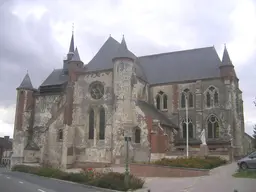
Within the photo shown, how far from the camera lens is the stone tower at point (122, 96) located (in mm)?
38344

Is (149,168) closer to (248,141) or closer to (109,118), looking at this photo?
(109,118)

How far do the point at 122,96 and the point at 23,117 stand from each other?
20942 millimetres

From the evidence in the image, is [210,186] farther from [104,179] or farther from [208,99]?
[208,99]

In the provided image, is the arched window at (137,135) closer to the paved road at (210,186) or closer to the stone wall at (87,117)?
the stone wall at (87,117)

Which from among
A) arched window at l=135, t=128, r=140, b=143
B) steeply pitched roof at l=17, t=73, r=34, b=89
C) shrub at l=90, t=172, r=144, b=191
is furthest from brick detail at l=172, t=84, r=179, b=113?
shrub at l=90, t=172, r=144, b=191

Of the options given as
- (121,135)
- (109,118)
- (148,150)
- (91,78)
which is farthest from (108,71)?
(148,150)

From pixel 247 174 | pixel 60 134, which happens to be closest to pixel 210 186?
pixel 247 174

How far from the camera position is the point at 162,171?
Result: 2619cm

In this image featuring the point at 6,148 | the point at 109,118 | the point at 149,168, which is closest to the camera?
the point at 149,168

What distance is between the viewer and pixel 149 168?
88.6ft

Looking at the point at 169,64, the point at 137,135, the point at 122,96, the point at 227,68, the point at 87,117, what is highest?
the point at 169,64

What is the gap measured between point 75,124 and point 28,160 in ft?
40.2

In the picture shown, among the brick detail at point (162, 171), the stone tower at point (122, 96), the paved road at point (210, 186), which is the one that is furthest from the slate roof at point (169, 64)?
the paved road at point (210, 186)

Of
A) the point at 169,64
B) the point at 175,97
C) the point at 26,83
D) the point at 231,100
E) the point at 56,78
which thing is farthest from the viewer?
the point at 56,78
